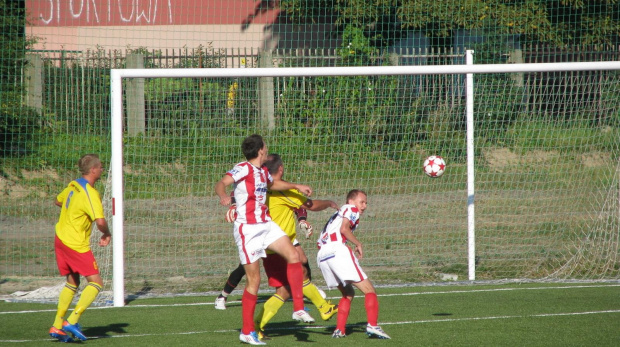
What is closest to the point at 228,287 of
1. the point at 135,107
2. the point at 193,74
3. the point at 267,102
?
the point at 193,74

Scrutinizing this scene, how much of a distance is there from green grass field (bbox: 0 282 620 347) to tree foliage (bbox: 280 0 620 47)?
4.67m

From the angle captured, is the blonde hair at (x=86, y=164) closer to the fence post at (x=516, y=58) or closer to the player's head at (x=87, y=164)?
the player's head at (x=87, y=164)

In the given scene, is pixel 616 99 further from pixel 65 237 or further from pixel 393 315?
pixel 65 237

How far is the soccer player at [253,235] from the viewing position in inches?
225

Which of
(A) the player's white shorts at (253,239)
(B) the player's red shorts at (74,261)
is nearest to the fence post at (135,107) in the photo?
(B) the player's red shorts at (74,261)

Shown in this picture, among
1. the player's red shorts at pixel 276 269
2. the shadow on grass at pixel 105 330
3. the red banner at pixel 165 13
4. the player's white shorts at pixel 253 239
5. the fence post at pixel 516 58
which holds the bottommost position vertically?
the shadow on grass at pixel 105 330

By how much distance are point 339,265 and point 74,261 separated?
2.32m

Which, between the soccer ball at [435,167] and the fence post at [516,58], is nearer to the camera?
the soccer ball at [435,167]

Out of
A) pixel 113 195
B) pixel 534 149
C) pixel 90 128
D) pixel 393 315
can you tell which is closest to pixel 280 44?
pixel 90 128

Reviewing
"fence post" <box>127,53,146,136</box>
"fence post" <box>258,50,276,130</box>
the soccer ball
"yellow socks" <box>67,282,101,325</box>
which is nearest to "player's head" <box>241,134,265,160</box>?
"yellow socks" <box>67,282,101,325</box>

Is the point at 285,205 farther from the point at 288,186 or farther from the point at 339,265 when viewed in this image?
the point at 339,265

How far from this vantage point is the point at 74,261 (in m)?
5.99

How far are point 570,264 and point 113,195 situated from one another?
608 cm

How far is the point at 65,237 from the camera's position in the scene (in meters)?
6.01
